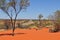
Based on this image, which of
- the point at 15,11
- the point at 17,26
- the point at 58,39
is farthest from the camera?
the point at 17,26

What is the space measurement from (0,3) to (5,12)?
1.69 meters

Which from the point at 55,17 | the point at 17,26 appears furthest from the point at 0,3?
the point at 17,26

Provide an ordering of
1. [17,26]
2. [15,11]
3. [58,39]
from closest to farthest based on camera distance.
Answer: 1. [58,39]
2. [15,11]
3. [17,26]

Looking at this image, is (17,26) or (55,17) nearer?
(55,17)

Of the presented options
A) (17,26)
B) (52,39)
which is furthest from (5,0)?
(17,26)

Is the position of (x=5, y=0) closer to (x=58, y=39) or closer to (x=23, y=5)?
(x=23, y=5)

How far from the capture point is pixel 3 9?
95.0 ft

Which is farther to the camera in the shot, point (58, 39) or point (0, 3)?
point (0, 3)

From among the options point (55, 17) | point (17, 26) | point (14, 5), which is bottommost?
point (17, 26)

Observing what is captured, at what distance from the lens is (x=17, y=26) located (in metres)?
51.3

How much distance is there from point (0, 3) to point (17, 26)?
23024mm

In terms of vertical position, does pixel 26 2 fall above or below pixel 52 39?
above

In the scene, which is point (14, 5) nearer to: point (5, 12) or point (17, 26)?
point (5, 12)

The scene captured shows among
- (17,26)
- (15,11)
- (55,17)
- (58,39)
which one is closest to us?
(58,39)
